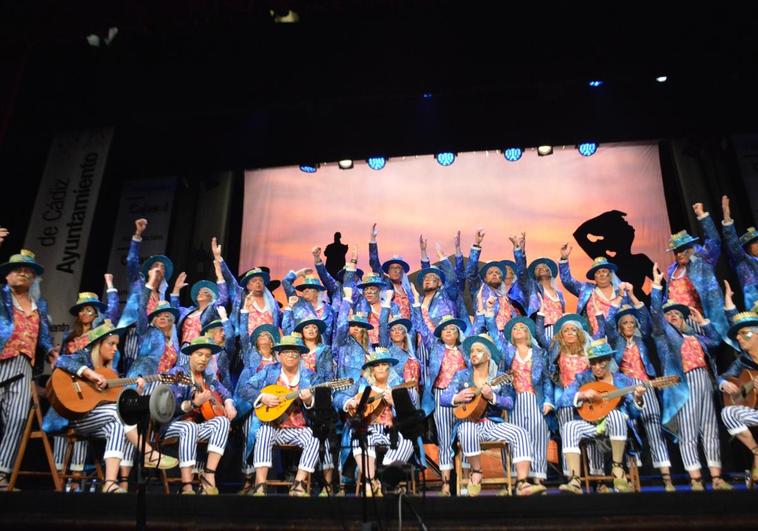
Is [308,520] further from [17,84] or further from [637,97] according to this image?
[637,97]

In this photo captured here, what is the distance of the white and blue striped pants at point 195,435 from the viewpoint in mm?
5551

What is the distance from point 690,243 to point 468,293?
8.72ft

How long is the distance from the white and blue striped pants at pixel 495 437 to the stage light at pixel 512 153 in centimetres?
475

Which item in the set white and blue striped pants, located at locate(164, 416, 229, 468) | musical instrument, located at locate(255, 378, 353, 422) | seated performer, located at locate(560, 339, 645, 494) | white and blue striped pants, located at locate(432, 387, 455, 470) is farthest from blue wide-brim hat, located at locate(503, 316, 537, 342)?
white and blue striped pants, located at locate(164, 416, 229, 468)

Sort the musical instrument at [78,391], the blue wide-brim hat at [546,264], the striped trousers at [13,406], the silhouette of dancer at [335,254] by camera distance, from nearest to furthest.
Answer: the musical instrument at [78,391], the striped trousers at [13,406], the blue wide-brim hat at [546,264], the silhouette of dancer at [335,254]

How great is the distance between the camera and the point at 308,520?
13.9 ft

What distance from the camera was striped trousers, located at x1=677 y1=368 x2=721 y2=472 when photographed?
5.38 metres

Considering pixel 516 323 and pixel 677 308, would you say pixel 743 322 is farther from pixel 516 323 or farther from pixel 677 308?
pixel 516 323

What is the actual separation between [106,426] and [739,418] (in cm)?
522

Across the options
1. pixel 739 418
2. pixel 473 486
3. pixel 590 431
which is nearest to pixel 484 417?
pixel 473 486

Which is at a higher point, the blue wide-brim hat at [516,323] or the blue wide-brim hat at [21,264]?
the blue wide-brim hat at [21,264]

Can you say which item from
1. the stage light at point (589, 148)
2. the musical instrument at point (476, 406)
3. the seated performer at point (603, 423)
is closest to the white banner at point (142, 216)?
the musical instrument at point (476, 406)

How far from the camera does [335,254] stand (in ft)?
30.3

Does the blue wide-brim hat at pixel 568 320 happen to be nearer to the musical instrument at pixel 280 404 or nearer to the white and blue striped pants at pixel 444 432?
the white and blue striped pants at pixel 444 432
